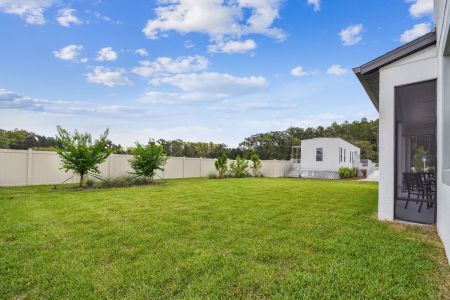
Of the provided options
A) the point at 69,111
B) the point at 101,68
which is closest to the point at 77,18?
the point at 101,68

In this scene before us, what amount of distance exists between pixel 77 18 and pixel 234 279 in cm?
1120

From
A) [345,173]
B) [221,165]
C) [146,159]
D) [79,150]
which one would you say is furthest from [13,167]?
[345,173]

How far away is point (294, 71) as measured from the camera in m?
15.0

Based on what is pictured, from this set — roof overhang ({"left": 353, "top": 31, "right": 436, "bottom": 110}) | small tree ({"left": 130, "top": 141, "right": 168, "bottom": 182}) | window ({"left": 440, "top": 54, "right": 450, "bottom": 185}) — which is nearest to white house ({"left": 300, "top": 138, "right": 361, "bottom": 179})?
small tree ({"left": 130, "top": 141, "right": 168, "bottom": 182})

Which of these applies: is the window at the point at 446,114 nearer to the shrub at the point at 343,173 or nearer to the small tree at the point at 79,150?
the small tree at the point at 79,150

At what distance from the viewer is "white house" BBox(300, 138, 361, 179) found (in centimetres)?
2148

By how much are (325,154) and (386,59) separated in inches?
681

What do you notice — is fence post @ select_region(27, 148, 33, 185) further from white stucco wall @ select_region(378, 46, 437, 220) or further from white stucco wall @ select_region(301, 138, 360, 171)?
white stucco wall @ select_region(301, 138, 360, 171)

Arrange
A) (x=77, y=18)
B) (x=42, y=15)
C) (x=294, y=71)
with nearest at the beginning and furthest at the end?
(x=42, y=15) → (x=77, y=18) → (x=294, y=71)

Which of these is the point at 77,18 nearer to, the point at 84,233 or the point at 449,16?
the point at 84,233

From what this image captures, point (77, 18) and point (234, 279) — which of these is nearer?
point (234, 279)

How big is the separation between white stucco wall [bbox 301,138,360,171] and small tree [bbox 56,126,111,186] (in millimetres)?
16697

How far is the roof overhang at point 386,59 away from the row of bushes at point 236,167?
12.9 meters

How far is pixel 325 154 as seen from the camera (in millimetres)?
21875
